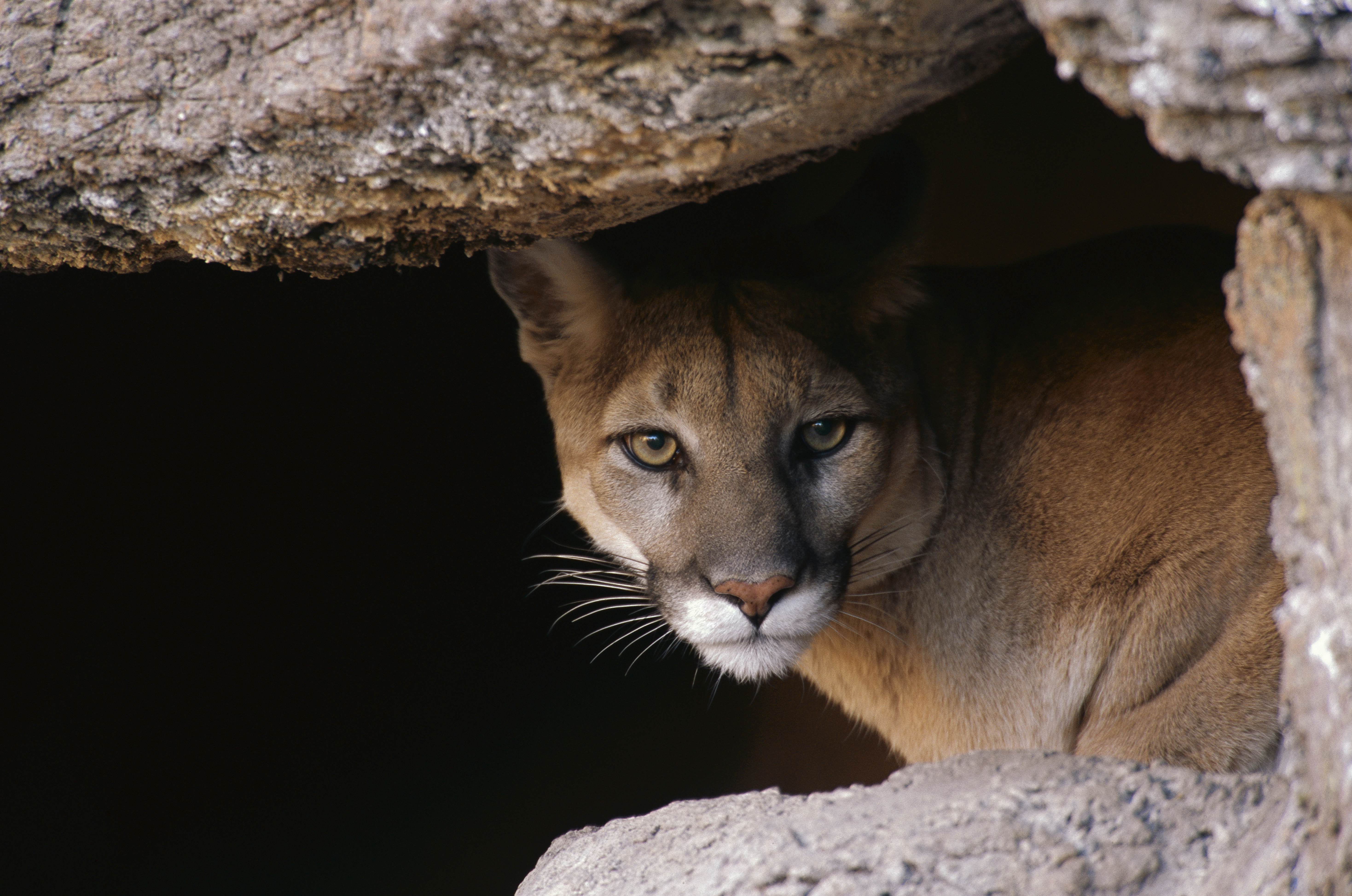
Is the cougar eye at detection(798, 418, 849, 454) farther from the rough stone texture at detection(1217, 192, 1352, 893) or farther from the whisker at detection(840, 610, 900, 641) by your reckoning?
the rough stone texture at detection(1217, 192, 1352, 893)

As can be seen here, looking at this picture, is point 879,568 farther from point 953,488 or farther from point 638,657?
point 638,657

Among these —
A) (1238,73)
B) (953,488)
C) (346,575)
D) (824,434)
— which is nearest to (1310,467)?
(1238,73)

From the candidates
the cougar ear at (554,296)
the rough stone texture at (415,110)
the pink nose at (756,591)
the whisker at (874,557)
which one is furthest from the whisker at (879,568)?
the rough stone texture at (415,110)

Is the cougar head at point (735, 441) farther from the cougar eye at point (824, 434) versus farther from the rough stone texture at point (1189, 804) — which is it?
the rough stone texture at point (1189, 804)

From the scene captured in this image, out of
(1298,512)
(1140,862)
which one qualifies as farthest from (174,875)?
(1298,512)

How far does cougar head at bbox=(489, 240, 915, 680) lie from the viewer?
205cm

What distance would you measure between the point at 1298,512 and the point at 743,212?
3.47 meters

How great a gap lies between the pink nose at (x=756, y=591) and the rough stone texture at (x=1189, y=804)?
0.36 meters

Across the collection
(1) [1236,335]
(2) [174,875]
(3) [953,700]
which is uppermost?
(1) [1236,335]

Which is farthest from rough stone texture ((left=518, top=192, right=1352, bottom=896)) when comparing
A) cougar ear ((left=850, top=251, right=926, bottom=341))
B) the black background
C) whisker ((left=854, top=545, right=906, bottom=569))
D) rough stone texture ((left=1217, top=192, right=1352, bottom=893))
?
the black background

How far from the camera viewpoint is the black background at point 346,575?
3.57 m

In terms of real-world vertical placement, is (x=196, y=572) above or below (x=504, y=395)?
below

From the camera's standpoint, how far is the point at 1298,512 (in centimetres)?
113

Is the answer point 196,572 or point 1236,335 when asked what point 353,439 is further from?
point 1236,335
